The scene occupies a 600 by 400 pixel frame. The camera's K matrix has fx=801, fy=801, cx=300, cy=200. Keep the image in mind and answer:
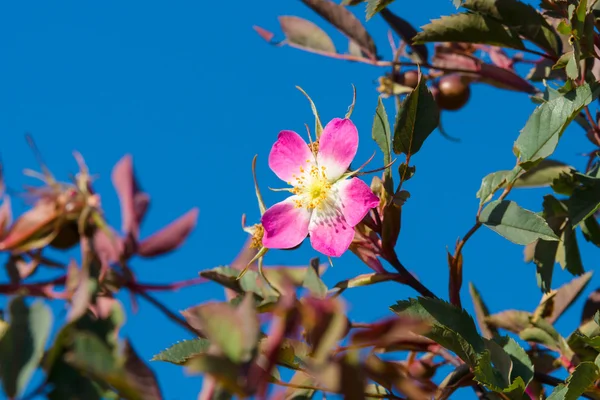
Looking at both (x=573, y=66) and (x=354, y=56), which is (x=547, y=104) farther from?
(x=354, y=56)

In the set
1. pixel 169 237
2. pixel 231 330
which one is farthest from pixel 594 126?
pixel 231 330

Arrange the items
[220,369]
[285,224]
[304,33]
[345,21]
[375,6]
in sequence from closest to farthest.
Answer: [220,369] < [285,224] < [375,6] < [345,21] < [304,33]

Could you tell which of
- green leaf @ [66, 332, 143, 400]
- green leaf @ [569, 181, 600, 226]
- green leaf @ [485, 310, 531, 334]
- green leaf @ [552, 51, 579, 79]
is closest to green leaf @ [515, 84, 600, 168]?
green leaf @ [552, 51, 579, 79]

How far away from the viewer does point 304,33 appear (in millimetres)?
1728

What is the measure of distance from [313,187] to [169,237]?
0.23 m

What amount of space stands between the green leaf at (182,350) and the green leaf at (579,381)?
0.44 meters

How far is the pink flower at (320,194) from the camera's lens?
1.09 metres

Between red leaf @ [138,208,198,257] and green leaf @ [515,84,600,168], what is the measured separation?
462 millimetres

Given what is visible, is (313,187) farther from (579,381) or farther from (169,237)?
(579,381)

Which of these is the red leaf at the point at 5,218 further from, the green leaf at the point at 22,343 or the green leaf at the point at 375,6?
the green leaf at the point at 375,6

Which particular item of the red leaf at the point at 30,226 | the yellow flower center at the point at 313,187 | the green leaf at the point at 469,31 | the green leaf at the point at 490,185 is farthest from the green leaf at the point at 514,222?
the red leaf at the point at 30,226

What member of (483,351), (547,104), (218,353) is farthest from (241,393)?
(547,104)

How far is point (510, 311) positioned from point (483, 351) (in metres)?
0.42

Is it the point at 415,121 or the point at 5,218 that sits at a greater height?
the point at 415,121
